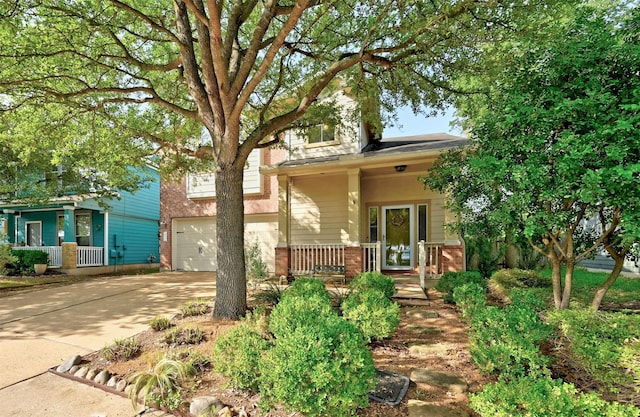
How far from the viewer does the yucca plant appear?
9.97 feet

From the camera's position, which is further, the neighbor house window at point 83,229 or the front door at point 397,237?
the neighbor house window at point 83,229

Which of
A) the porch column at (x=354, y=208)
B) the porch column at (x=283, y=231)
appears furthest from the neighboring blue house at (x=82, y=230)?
the porch column at (x=354, y=208)

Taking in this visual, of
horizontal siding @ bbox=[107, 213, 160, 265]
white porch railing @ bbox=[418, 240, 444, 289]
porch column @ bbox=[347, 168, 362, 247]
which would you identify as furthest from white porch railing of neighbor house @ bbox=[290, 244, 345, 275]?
horizontal siding @ bbox=[107, 213, 160, 265]

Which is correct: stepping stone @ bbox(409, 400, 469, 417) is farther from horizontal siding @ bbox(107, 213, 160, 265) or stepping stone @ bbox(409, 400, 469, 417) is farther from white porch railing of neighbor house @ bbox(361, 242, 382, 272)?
horizontal siding @ bbox(107, 213, 160, 265)

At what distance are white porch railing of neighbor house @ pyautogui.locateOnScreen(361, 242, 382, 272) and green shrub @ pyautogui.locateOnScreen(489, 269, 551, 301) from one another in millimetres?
2822

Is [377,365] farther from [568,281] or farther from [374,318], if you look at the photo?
[568,281]

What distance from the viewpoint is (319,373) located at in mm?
2309

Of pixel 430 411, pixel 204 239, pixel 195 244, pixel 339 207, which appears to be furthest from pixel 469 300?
pixel 195 244

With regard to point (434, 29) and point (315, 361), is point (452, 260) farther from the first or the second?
point (315, 361)

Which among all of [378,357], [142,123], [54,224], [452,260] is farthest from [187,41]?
[54,224]

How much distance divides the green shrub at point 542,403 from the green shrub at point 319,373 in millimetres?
840

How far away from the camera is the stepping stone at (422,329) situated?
4842 millimetres

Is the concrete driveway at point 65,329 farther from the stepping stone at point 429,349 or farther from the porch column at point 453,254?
the porch column at point 453,254

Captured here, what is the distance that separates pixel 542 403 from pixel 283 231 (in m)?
8.43
